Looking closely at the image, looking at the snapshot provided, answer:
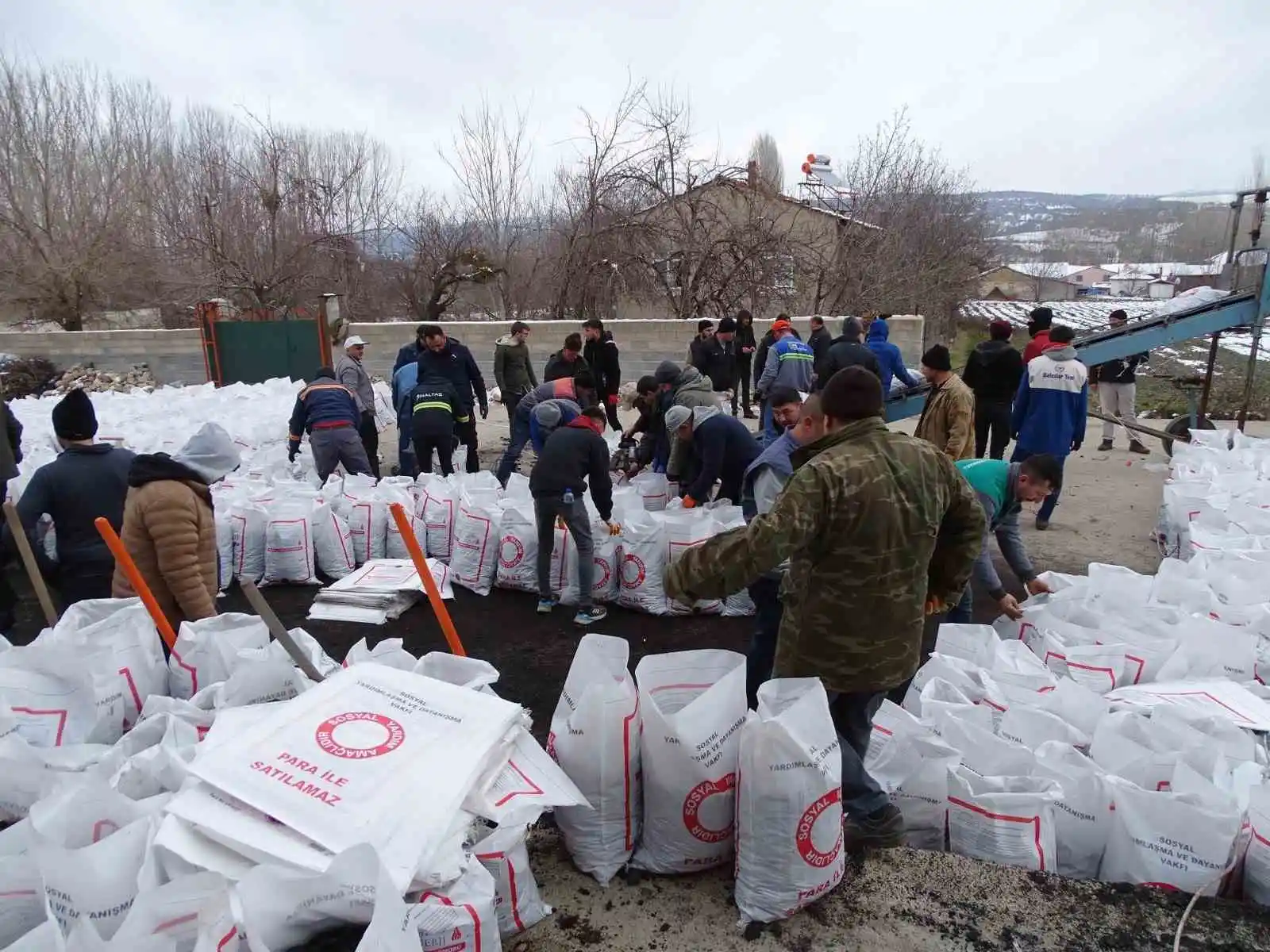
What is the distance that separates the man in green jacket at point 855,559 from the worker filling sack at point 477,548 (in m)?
3.10

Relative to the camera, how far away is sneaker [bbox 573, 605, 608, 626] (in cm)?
468

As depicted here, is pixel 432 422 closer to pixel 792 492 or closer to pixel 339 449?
pixel 339 449

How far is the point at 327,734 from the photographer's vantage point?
1.87 m

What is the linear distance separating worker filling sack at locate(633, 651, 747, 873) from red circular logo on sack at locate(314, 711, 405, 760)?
644mm

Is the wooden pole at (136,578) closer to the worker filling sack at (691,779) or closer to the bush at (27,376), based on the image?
the worker filling sack at (691,779)

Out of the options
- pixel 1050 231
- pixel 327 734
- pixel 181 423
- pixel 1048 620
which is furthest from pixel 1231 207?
pixel 1050 231

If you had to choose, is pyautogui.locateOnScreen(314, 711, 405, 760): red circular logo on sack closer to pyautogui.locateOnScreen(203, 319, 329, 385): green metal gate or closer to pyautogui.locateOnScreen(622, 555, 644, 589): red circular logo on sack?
pyautogui.locateOnScreen(622, 555, 644, 589): red circular logo on sack

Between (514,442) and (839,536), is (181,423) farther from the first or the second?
(839,536)

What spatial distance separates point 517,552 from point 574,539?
0.60m

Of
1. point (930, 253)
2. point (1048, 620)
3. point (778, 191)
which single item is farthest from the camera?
point (930, 253)

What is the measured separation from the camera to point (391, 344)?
39.7ft

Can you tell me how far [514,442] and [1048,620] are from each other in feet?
13.7

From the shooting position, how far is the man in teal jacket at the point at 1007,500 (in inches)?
131

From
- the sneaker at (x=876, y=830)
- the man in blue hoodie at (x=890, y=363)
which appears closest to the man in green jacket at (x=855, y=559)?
the sneaker at (x=876, y=830)
